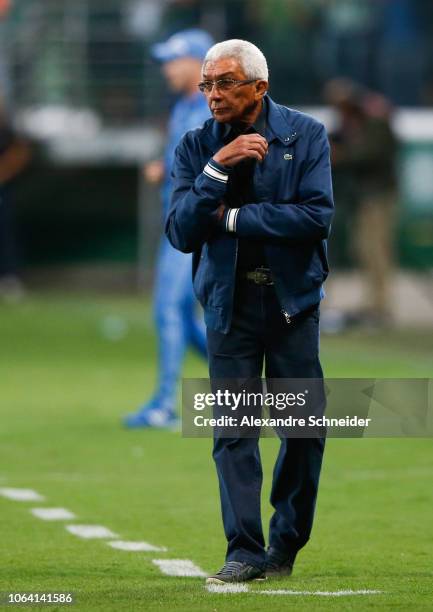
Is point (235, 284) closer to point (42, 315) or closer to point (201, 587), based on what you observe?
point (201, 587)

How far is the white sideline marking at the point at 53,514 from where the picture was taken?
8.63 meters

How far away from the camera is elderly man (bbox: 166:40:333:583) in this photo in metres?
6.42

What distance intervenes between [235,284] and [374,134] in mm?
13571

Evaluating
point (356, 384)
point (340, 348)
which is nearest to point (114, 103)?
point (340, 348)

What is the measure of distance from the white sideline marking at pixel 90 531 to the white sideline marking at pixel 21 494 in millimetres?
907

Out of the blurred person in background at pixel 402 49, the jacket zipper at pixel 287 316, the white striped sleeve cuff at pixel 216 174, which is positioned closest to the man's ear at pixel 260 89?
the white striped sleeve cuff at pixel 216 174

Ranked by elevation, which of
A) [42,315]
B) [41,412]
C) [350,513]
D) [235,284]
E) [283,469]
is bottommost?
[42,315]

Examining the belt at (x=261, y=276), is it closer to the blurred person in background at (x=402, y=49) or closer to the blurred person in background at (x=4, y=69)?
the blurred person in background at (x=402, y=49)

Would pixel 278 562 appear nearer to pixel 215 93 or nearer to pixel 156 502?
pixel 215 93

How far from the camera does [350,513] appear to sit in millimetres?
8773

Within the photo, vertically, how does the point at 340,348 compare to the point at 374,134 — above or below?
below

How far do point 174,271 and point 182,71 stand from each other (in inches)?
51.3

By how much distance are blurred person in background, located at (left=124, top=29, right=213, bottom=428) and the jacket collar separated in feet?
14.6

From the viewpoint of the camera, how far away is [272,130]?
6543mm
